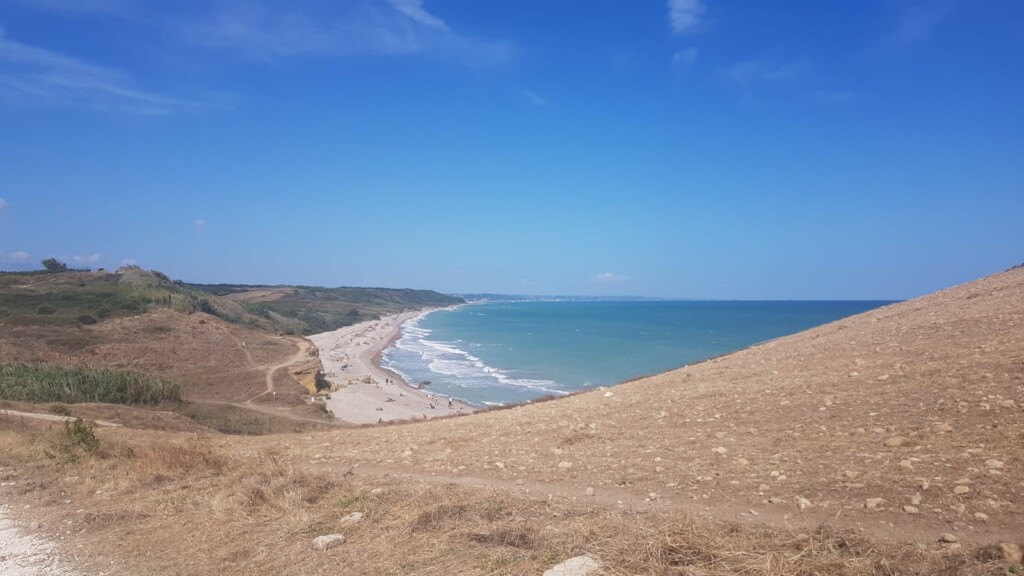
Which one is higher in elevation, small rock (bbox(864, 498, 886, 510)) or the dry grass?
small rock (bbox(864, 498, 886, 510))

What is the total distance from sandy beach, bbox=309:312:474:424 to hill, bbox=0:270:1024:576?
1326cm

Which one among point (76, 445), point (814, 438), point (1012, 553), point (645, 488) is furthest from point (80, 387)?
point (1012, 553)

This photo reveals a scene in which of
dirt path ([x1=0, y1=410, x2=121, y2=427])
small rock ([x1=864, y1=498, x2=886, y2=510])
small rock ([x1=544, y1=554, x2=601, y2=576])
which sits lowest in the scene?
dirt path ([x1=0, y1=410, x2=121, y2=427])

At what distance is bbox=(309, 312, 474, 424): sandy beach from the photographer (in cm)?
4282

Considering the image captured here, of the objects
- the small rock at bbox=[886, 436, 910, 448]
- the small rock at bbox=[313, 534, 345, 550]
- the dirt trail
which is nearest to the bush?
the small rock at bbox=[313, 534, 345, 550]

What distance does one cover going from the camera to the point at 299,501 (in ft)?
24.5

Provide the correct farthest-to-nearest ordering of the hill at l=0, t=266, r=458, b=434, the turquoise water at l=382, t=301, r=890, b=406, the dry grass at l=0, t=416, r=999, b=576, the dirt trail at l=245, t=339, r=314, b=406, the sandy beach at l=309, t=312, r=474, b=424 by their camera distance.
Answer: the turquoise water at l=382, t=301, r=890, b=406 → the sandy beach at l=309, t=312, r=474, b=424 → the dirt trail at l=245, t=339, r=314, b=406 → the hill at l=0, t=266, r=458, b=434 → the dry grass at l=0, t=416, r=999, b=576

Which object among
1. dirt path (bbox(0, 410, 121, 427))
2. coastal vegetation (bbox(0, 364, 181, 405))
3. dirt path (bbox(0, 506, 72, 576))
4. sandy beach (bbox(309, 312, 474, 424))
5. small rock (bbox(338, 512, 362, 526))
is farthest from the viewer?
sandy beach (bbox(309, 312, 474, 424))

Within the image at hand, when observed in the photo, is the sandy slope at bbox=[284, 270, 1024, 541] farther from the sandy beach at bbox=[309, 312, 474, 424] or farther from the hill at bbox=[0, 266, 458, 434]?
the hill at bbox=[0, 266, 458, 434]

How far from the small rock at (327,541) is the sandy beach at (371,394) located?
1669cm

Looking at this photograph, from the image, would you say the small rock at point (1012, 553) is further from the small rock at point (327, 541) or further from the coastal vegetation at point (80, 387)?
the coastal vegetation at point (80, 387)

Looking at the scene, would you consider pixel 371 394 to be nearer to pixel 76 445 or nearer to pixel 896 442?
pixel 76 445

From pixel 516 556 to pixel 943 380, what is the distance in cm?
820

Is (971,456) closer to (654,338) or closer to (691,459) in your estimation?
(691,459)
